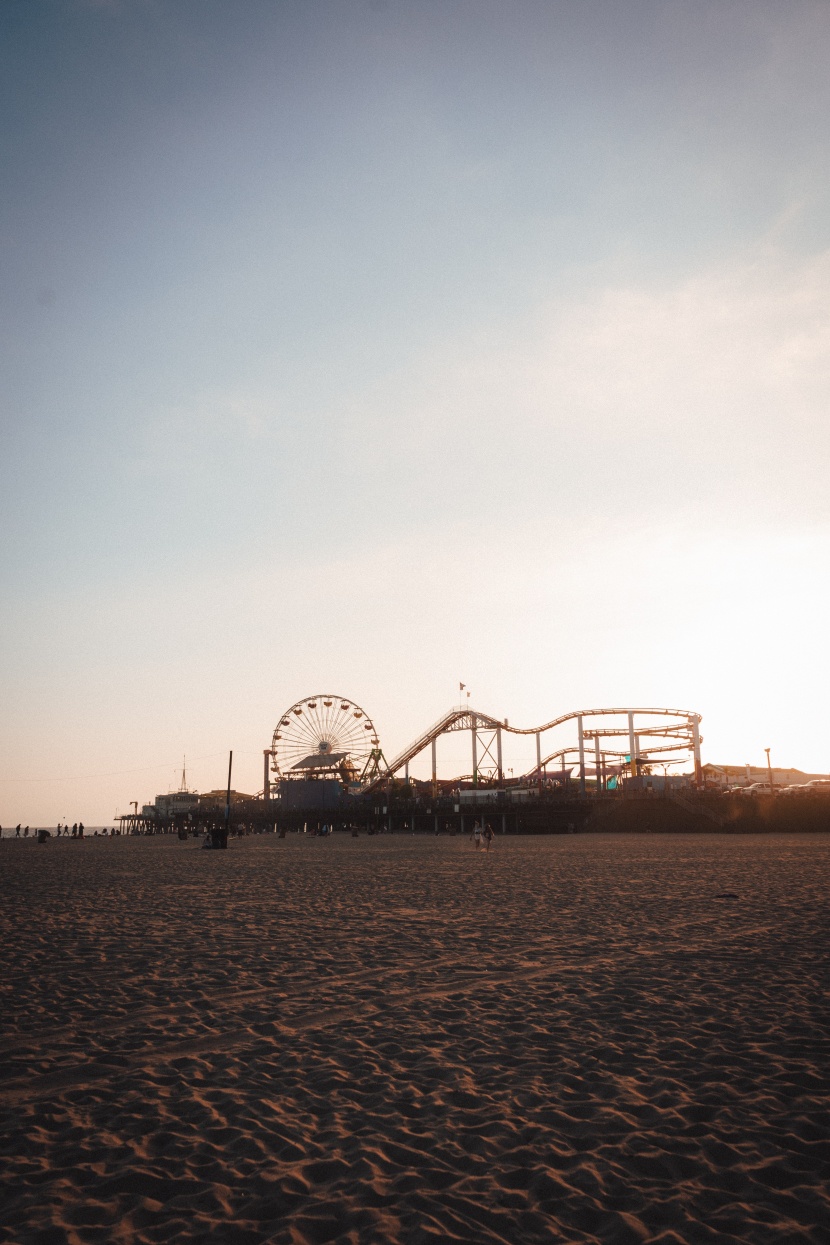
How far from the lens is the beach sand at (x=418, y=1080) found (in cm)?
475

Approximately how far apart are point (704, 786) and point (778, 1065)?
204 feet

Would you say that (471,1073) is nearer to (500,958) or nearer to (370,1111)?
(370,1111)

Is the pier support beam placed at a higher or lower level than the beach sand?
higher

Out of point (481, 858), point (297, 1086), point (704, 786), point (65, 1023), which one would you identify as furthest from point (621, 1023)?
point (704, 786)

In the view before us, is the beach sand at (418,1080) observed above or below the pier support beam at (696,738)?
below

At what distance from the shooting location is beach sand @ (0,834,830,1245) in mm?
4750

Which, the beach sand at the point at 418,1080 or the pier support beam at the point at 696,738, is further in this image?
the pier support beam at the point at 696,738

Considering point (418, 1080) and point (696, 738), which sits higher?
point (696, 738)

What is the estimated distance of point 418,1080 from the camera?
6.96m

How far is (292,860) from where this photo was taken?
34812 millimetres

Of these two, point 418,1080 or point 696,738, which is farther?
point 696,738

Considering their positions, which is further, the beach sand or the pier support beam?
the pier support beam

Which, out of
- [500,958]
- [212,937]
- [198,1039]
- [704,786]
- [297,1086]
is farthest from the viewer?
[704,786]

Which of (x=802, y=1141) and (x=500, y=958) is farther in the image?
(x=500, y=958)
